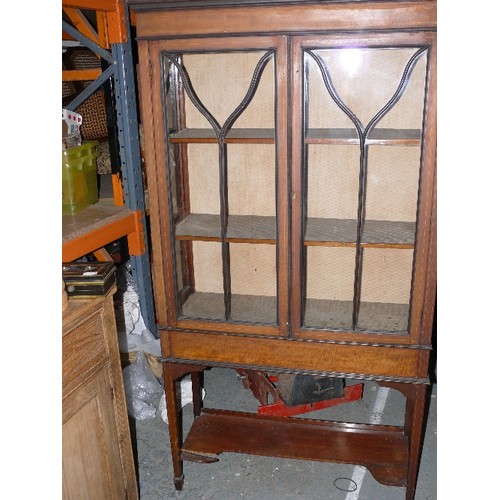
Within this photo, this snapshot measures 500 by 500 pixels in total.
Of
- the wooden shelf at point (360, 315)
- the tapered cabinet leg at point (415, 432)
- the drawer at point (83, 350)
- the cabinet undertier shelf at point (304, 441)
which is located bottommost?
the cabinet undertier shelf at point (304, 441)

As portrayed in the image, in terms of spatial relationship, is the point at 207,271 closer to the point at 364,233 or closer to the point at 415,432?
the point at 364,233

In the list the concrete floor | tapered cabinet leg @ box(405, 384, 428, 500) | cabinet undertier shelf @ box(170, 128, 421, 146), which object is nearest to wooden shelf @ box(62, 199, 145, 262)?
cabinet undertier shelf @ box(170, 128, 421, 146)

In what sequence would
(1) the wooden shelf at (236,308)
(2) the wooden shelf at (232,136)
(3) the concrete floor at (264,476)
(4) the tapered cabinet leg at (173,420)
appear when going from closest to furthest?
(2) the wooden shelf at (232,136)
(1) the wooden shelf at (236,308)
(4) the tapered cabinet leg at (173,420)
(3) the concrete floor at (264,476)

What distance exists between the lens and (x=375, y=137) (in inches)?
64.1

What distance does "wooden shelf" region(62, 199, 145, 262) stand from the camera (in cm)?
198

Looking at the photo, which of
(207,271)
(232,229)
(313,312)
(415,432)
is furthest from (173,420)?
(415,432)

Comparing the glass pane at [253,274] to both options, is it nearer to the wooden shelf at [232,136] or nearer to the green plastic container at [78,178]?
the wooden shelf at [232,136]

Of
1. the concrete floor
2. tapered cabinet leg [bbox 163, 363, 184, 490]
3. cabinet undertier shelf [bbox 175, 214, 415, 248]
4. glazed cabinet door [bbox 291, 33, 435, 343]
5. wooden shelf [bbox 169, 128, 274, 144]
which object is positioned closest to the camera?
glazed cabinet door [bbox 291, 33, 435, 343]

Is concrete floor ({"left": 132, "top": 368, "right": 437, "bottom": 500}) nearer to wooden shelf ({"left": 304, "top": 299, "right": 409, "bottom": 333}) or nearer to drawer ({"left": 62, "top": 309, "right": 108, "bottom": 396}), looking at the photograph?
wooden shelf ({"left": 304, "top": 299, "right": 409, "bottom": 333})

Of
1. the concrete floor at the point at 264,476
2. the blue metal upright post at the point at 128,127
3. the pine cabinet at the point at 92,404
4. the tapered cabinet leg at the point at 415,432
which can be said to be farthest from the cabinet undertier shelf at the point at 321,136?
the concrete floor at the point at 264,476

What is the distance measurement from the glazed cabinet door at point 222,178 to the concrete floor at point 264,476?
2.66 feet

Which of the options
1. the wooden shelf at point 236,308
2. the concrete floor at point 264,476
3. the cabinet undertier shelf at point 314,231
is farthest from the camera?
the concrete floor at point 264,476

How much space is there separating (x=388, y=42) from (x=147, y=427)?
2.13 meters

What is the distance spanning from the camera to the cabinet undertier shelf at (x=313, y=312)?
6.07 ft
